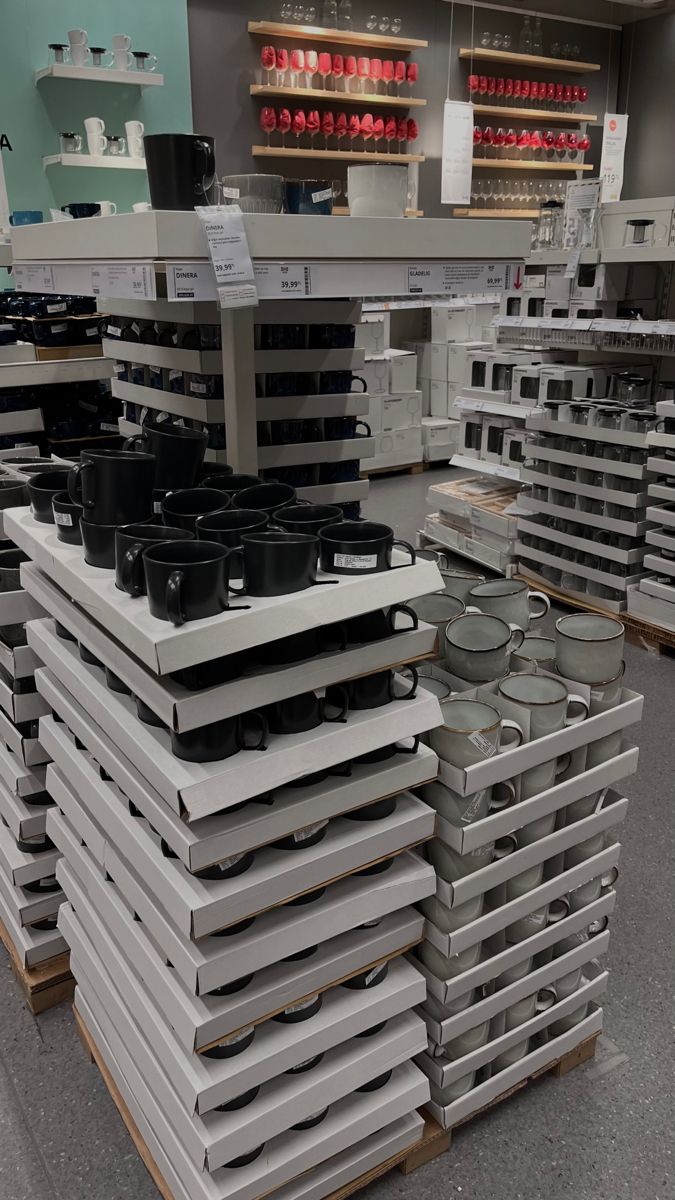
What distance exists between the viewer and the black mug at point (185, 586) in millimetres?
1085

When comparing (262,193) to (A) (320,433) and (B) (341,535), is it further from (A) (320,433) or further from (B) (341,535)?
(A) (320,433)

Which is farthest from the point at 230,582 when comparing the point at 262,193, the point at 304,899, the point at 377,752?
the point at 262,193

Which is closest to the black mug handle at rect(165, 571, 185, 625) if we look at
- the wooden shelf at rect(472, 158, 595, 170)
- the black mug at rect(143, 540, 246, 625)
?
the black mug at rect(143, 540, 246, 625)

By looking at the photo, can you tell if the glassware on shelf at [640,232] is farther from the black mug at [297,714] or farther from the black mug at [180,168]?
the black mug at [297,714]

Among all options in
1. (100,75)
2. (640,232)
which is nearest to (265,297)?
(640,232)

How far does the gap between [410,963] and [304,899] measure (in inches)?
12.9

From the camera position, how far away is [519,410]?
4.41 metres

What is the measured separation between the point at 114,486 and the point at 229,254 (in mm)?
373

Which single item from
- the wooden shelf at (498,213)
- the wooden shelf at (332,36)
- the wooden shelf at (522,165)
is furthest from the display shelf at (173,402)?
the wooden shelf at (498,213)

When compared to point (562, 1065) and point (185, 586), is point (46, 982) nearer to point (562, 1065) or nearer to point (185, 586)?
point (562, 1065)

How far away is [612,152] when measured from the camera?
736 cm

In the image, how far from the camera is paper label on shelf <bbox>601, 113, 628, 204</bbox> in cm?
722

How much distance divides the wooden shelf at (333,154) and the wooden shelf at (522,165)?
562mm

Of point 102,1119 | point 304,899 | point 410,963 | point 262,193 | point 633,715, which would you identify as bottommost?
point 102,1119
